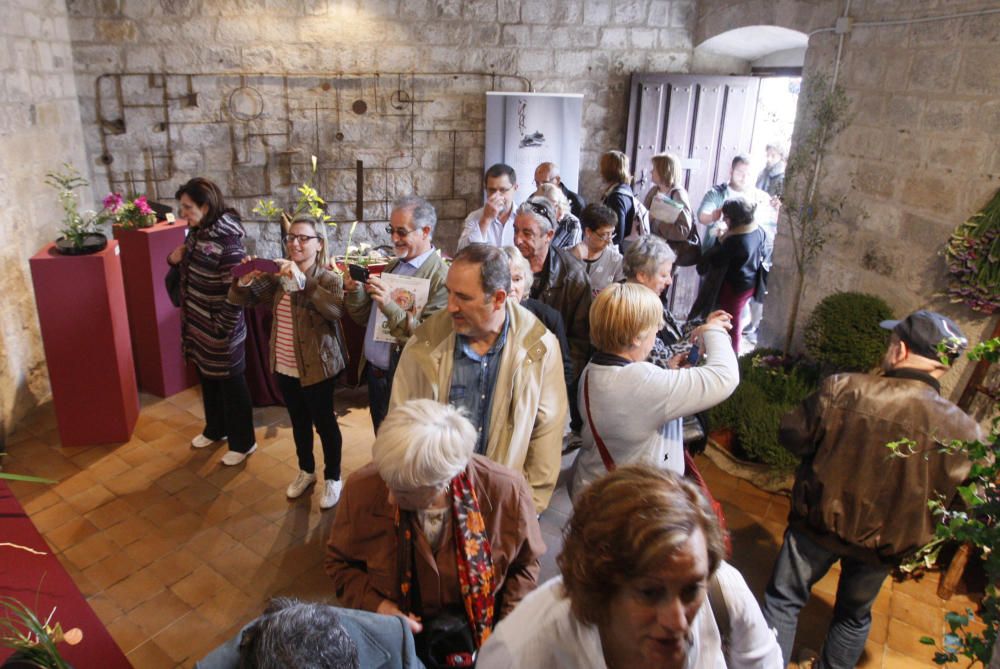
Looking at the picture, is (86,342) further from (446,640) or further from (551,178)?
(551,178)

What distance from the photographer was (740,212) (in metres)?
5.13

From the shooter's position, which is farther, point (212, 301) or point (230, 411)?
point (230, 411)

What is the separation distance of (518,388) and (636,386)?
41 cm

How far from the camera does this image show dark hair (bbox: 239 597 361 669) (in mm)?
1440

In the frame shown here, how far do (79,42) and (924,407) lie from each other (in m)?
6.60

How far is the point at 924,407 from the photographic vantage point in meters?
2.29

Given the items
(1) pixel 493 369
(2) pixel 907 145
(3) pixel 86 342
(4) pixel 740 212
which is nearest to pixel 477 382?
(1) pixel 493 369

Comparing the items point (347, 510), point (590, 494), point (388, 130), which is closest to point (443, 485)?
point (347, 510)

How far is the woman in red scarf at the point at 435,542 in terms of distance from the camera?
1.80m

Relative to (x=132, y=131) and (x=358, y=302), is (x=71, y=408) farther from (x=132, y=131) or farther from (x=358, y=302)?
(x=132, y=131)

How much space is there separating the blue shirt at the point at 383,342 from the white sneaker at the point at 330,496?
88cm

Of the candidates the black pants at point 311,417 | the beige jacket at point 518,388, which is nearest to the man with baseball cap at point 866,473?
the beige jacket at point 518,388

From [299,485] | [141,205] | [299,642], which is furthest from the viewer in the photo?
[141,205]

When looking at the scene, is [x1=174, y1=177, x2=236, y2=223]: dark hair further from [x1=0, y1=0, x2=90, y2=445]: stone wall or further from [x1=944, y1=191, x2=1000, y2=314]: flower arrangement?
[x1=944, y1=191, x2=1000, y2=314]: flower arrangement
